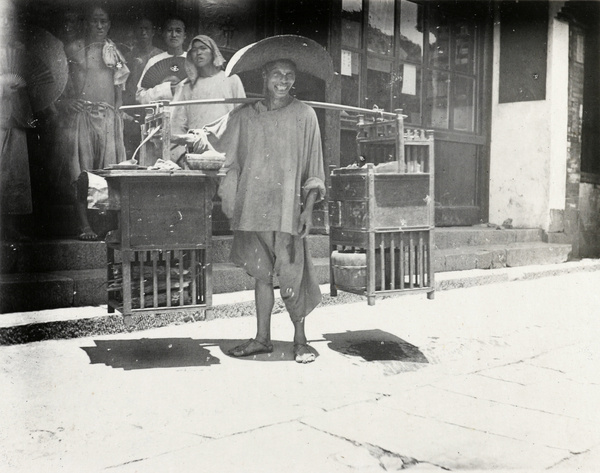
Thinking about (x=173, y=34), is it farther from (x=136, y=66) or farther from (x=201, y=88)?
(x=201, y=88)

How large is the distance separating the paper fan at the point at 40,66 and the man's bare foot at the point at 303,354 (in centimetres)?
342

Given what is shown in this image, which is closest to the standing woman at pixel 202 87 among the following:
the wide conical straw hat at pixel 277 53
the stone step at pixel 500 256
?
the wide conical straw hat at pixel 277 53

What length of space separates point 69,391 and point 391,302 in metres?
4.04

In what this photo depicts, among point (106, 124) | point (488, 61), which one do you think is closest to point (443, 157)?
point (488, 61)

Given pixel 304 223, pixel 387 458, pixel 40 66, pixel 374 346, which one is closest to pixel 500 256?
pixel 374 346

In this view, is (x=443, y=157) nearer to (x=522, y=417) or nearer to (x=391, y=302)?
(x=391, y=302)

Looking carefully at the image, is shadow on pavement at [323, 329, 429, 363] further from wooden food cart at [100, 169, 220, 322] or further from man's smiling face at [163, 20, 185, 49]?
man's smiling face at [163, 20, 185, 49]

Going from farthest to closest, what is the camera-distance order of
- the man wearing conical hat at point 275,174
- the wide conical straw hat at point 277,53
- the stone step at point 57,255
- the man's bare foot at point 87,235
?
the man's bare foot at point 87,235 → the stone step at point 57,255 → the man wearing conical hat at point 275,174 → the wide conical straw hat at point 277,53

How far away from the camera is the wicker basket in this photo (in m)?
4.52

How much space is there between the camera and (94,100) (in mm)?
7012

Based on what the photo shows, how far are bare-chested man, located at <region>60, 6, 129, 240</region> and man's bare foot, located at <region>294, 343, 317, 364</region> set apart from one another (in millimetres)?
2774

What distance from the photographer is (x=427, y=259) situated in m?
5.41

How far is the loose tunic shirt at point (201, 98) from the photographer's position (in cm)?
708

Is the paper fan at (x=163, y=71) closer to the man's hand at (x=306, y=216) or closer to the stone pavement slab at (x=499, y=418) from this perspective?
the man's hand at (x=306, y=216)
